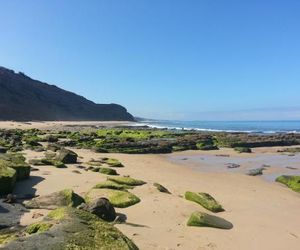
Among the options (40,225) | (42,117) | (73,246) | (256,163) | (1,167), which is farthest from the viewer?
(42,117)

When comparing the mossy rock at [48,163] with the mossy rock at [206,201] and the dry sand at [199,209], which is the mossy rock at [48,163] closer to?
the dry sand at [199,209]

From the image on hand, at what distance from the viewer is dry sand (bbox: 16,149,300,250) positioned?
8.52m

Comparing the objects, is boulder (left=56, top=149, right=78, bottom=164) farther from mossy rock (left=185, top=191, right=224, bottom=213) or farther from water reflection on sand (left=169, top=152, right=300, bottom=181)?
mossy rock (left=185, top=191, right=224, bottom=213)

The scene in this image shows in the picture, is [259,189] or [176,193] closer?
[176,193]

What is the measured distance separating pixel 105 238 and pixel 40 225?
1.16 metres

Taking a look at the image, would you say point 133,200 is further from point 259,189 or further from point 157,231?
point 259,189

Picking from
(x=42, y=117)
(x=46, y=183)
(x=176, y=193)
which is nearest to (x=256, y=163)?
(x=176, y=193)

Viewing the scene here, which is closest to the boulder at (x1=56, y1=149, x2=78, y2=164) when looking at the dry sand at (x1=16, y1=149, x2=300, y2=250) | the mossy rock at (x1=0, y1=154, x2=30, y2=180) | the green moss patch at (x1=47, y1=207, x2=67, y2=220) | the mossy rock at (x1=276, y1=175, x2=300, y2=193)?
the dry sand at (x1=16, y1=149, x2=300, y2=250)

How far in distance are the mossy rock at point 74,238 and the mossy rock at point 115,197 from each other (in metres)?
4.22

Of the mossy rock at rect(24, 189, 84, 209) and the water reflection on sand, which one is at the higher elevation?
the mossy rock at rect(24, 189, 84, 209)

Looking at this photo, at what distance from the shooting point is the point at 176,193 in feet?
45.0

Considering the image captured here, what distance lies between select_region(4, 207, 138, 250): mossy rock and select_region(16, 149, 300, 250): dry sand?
5.70ft

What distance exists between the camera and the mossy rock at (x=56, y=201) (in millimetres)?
9718

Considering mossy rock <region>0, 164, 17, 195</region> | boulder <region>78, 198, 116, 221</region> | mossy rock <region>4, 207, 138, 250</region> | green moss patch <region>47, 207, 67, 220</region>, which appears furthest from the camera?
mossy rock <region>0, 164, 17, 195</region>
